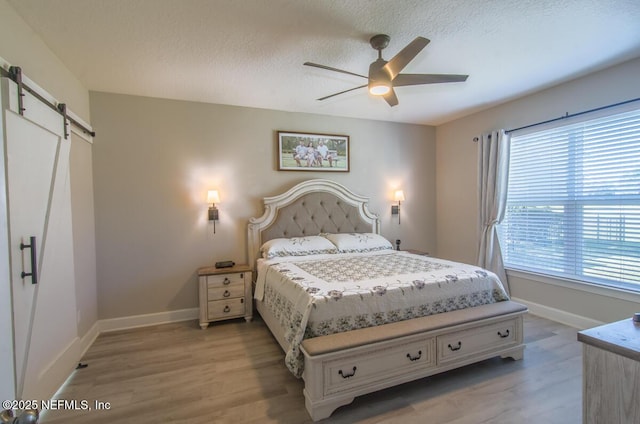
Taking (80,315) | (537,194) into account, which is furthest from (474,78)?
(80,315)

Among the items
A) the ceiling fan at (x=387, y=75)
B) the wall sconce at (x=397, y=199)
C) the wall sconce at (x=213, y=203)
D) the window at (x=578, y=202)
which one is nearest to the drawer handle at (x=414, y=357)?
the ceiling fan at (x=387, y=75)

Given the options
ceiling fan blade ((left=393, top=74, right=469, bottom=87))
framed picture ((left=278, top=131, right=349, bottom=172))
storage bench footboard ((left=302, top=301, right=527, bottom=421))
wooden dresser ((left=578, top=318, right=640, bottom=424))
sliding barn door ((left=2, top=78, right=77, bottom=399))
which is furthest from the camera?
framed picture ((left=278, top=131, right=349, bottom=172))

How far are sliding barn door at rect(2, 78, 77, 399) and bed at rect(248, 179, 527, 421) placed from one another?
1.65m

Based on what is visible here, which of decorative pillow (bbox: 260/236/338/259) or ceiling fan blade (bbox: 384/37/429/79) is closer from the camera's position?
ceiling fan blade (bbox: 384/37/429/79)

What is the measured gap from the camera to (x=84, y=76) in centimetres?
296

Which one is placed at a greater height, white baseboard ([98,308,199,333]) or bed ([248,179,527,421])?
bed ([248,179,527,421])

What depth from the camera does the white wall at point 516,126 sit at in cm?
296

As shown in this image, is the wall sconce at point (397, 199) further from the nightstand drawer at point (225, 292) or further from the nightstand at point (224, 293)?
the nightstand drawer at point (225, 292)

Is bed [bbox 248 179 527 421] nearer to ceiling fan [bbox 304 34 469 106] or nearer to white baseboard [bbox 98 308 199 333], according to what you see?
white baseboard [bbox 98 308 199 333]

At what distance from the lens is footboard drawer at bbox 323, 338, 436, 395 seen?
195cm

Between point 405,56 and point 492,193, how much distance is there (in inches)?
107

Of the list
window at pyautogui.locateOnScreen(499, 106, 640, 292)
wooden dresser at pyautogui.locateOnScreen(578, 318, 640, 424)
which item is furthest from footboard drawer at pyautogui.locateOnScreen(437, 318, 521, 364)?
window at pyautogui.locateOnScreen(499, 106, 640, 292)

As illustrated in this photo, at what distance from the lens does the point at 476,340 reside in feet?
7.88

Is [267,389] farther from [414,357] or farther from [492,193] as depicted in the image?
[492,193]
